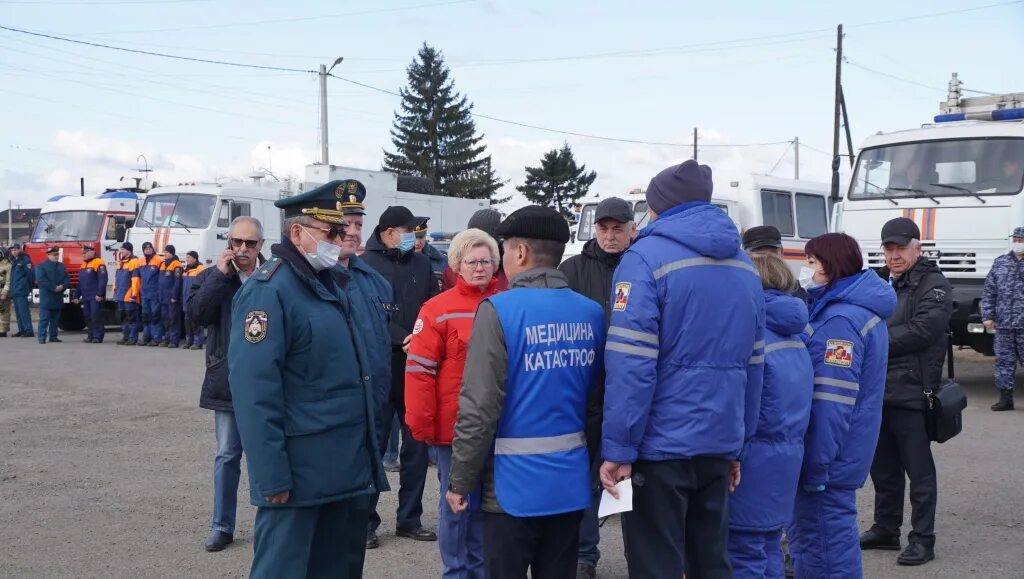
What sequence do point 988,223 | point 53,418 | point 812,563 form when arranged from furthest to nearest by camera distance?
point 988,223 → point 53,418 → point 812,563

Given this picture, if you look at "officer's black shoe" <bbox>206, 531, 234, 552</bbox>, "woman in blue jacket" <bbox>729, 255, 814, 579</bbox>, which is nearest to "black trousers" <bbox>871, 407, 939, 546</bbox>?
"woman in blue jacket" <bbox>729, 255, 814, 579</bbox>

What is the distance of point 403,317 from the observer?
253 inches

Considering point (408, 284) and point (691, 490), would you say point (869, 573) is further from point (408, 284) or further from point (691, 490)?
point (408, 284)

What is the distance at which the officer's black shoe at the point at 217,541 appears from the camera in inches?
227

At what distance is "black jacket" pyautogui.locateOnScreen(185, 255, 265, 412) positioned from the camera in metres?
5.46

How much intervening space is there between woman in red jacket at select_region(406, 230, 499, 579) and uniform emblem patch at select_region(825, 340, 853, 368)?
1.77 m

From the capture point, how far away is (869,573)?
5355mm

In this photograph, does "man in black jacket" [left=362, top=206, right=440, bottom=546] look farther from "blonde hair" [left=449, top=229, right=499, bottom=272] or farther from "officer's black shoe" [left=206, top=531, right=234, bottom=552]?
"blonde hair" [left=449, top=229, right=499, bottom=272]

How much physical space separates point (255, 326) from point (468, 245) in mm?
1448

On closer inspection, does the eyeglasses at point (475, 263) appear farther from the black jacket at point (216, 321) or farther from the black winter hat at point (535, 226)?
the black jacket at point (216, 321)

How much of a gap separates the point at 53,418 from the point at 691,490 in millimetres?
8972

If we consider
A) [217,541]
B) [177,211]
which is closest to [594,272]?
[217,541]

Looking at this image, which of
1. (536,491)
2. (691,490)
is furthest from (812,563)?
(536,491)

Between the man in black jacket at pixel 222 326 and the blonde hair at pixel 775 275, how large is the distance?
2.89m
